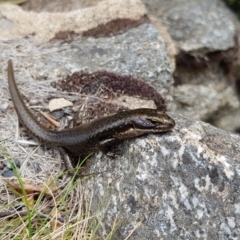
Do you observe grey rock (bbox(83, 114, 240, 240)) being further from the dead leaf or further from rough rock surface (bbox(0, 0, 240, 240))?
the dead leaf

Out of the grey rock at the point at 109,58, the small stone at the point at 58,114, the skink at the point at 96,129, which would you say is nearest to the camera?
the skink at the point at 96,129

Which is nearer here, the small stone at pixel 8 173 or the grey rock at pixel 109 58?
the small stone at pixel 8 173

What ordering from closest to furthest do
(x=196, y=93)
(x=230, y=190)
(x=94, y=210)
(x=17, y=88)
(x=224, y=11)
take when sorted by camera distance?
(x=230, y=190)
(x=94, y=210)
(x=17, y=88)
(x=196, y=93)
(x=224, y=11)

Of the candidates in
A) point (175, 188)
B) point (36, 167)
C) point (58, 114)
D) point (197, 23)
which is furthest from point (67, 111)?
point (197, 23)

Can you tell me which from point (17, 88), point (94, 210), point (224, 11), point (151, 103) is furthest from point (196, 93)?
point (94, 210)

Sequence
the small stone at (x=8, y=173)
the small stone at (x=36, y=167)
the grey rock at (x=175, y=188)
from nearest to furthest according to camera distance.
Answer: the grey rock at (x=175, y=188) → the small stone at (x=8, y=173) → the small stone at (x=36, y=167)

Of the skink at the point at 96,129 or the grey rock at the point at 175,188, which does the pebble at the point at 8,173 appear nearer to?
the skink at the point at 96,129

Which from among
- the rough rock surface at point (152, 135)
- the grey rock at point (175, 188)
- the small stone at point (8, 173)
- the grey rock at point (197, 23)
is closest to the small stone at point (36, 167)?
the rough rock surface at point (152, 135)

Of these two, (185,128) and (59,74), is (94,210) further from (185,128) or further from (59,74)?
(59,74)
